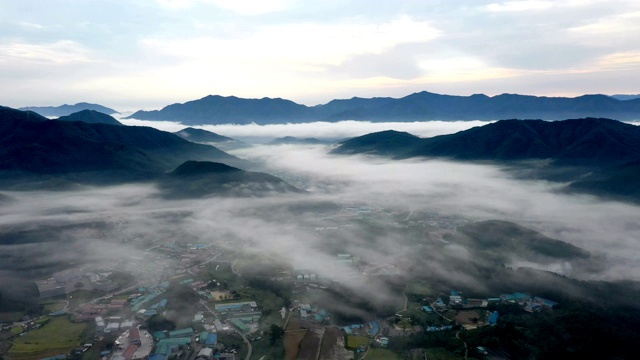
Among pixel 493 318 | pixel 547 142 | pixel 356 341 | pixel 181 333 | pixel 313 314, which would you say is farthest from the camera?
pixel 547 142

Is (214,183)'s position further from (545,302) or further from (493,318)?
(545,302)

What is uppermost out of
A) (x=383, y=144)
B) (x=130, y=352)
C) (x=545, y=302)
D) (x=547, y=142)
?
(x=547, y=142)

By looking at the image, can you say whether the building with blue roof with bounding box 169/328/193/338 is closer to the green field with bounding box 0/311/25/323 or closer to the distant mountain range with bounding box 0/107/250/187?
the green field with bounding box 0/311/25/323

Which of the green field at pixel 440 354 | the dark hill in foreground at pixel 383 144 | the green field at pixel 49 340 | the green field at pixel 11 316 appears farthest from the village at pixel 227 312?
the dark hill in foreground at pixel 383 144

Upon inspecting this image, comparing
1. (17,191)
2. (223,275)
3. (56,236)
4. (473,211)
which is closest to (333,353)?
(223,275)

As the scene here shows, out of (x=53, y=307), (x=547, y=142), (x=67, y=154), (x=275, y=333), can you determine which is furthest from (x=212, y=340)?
(x=547, y=142)

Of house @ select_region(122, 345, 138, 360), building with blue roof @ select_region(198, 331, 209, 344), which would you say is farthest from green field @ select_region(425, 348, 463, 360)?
house @ select_region(122, 345, 138, 360)

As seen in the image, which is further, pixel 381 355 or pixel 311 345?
pixel 311 345
